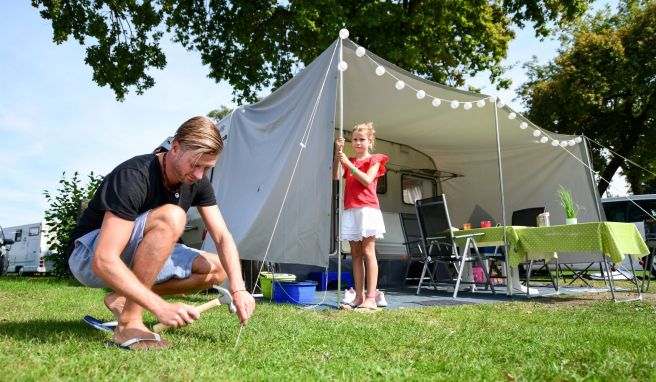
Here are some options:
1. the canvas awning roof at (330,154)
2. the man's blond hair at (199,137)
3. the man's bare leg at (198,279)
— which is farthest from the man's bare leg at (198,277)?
the canvas awning roof at (330,154)

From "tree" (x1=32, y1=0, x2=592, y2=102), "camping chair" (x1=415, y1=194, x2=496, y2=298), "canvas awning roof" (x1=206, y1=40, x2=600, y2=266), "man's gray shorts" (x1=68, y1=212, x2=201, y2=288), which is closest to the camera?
"man's gray shorts" (x1=68, y1=212, x2=201, y2=288)

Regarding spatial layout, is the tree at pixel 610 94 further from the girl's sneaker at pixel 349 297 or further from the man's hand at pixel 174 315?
the man's hand at pixel 174 315

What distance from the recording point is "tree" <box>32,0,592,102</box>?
8.90m

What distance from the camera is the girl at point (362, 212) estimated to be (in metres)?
3.90

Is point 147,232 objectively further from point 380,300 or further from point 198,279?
point 380,300

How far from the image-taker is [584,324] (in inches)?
115

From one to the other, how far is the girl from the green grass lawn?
65cm

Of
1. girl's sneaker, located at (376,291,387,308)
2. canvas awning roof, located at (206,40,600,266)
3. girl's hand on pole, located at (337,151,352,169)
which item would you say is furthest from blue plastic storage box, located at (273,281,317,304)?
girl's hand on pole, located at (337,151,352,169)

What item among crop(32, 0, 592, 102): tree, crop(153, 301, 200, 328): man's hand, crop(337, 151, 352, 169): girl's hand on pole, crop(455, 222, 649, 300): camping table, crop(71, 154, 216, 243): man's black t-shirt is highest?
crop(32, 0, 592, 102): tree

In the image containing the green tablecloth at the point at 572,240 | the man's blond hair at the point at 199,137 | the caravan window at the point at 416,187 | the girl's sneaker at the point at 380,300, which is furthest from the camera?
the caravan window at the point at 416,187

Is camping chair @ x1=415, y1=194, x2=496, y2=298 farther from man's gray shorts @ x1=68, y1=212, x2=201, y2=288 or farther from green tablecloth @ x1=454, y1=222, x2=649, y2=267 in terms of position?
man's gray shorts @ x1=68, y1=212, x2=201, y2=288

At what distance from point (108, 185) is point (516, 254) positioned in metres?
4.04

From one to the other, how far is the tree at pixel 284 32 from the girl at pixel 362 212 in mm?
4863

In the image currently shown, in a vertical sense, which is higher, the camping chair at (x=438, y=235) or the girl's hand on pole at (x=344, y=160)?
the girl's hand on pole at (x=344, y=160)
